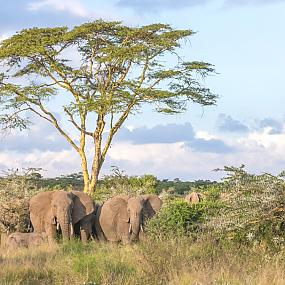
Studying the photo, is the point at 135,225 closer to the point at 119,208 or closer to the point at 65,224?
the point at 119,208

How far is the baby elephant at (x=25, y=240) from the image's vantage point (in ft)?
60.3

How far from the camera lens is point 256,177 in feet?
44.1

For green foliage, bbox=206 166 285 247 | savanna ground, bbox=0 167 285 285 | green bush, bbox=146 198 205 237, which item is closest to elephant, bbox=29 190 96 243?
green bush, bbox=146 198 205 237

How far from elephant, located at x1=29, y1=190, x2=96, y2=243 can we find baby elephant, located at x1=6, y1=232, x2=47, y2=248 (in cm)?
45

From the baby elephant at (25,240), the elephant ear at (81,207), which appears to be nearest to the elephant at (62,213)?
the elephant ear at (81,207)

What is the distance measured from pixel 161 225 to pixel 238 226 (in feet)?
14.8

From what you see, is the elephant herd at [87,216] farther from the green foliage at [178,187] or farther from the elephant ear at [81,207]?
the green foliage at [178,187]

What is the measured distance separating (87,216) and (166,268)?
903 cm

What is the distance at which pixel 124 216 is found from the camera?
20438mm

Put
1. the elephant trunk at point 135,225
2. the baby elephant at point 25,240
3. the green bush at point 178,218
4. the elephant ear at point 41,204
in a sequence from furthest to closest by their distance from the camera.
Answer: the elephant ear at point 41,204, the elephant trunk at point 135,225, the baby elephant at point 25,240, the green bush at point 178,218

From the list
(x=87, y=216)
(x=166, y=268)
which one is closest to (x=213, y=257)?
(x=166, y=268)

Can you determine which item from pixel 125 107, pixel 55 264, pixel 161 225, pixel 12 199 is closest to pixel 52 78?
pixel 125 107

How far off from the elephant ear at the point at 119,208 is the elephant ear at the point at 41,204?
1.53 meters

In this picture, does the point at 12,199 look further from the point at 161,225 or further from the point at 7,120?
the point at 7,120
